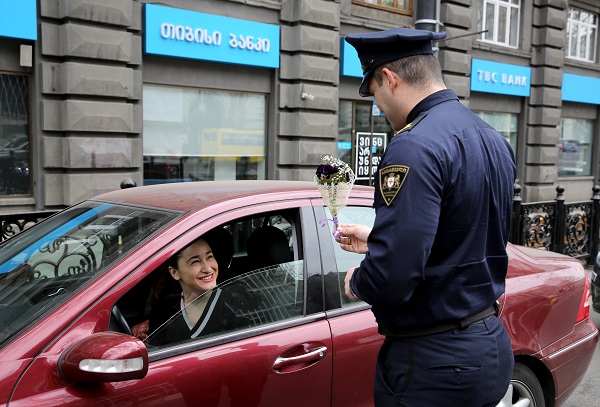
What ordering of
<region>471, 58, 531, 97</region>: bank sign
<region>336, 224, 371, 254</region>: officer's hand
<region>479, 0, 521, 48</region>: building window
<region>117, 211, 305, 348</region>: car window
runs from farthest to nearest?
<region>479, 0, 521, 48</region>: building window → <region>471, 58, 531, 97</region>: bank sign → <region>117, 211, 305, 348</region>: car window → <region>336, 224, 371, 254</region>: officer's hand

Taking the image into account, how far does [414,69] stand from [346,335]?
1.25m

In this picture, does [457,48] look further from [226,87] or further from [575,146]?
[575,146]

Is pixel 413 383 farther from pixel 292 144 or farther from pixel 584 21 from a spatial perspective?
pixel 584 21

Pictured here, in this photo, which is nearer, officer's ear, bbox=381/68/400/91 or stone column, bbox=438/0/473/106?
officer's ear, bbox=381/68/400/91

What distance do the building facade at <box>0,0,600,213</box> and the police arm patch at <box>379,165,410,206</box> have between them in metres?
5.95

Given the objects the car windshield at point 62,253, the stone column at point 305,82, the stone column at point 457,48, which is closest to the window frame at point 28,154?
the stone column at point 305,82

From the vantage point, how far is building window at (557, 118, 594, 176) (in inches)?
738

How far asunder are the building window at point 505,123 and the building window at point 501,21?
194 centimetres

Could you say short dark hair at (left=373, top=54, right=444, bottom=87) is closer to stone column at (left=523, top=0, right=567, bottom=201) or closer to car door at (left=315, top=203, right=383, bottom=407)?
car door at (left=315, top=203, right=383, bottom=407)

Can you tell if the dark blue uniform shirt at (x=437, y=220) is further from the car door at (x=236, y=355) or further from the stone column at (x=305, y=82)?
the stone column at (x=305, y=82)


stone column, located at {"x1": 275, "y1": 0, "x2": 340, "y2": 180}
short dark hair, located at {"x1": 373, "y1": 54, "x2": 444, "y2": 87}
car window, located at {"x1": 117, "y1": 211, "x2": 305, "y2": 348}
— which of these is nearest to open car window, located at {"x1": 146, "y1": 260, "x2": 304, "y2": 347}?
car window, located at {"x1": 117, "y1": 211, "x2": 305, "y2": 348}

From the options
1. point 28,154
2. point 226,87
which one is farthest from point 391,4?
point 28,154

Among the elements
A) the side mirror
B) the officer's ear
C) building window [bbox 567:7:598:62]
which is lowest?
the side mirror

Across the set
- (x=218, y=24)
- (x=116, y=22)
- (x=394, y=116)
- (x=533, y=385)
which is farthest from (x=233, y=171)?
(x=394, y=116)
